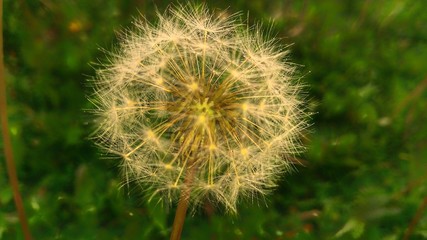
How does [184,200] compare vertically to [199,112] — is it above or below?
below

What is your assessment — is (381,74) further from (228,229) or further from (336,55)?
(228,229)

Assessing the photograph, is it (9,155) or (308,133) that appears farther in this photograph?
(308,133)

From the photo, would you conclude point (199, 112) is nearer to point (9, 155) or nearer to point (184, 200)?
point (184, 200)

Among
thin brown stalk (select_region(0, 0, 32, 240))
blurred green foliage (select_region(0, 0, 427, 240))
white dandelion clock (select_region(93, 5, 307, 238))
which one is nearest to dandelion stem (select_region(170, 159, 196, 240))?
white dandelion clock (select_region(93, 5, 307, 238))

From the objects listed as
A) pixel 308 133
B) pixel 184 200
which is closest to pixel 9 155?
pixel 184 200

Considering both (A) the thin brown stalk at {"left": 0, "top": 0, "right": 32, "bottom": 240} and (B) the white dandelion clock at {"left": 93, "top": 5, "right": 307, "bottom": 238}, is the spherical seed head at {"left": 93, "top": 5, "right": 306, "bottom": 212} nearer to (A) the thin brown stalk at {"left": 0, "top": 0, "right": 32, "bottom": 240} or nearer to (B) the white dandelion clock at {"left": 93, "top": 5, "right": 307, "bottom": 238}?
(B) the white dandelion clock at {"left": 93, "top": 5, "right": 307, "bottom": 238}

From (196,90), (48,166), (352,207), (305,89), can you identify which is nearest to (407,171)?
(352,207)

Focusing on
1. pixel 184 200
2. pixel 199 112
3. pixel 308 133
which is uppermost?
pixel 308 133

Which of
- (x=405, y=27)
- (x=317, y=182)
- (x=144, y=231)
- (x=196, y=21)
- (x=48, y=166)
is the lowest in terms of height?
(x=144, y=231)
